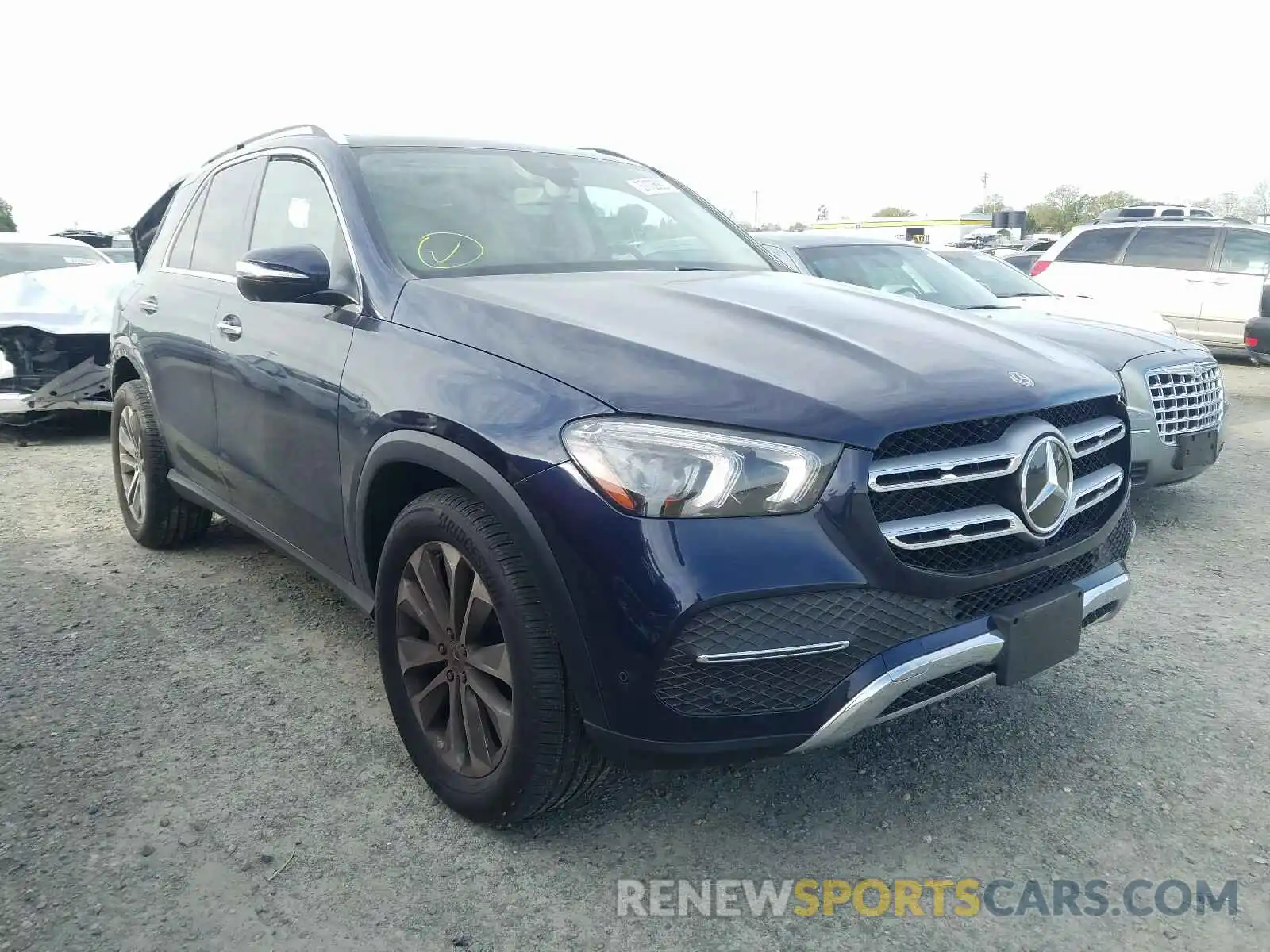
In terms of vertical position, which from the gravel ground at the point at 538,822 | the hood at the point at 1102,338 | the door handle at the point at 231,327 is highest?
the door handle at the point at 231,327

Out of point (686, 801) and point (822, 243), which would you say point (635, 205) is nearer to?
point (686, 801)

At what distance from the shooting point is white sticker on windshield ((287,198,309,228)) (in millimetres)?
3461

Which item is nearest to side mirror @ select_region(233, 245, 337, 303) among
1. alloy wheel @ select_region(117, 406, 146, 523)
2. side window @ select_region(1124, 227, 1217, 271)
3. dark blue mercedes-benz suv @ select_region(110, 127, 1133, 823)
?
dark blue mercedes-benz suv @ select_region(110, 127, 1133, 823)

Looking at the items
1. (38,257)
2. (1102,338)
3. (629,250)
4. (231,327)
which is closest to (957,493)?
(629,250)

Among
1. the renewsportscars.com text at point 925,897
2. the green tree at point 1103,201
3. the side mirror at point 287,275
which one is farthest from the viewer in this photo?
the green tree at point 1103,201

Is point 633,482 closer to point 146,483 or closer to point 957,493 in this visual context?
point 957,493

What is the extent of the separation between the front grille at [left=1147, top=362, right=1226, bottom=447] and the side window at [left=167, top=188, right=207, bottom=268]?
4.53 meters

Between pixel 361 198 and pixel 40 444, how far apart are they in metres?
5.92

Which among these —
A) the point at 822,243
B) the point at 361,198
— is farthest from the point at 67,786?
the point at 822,243

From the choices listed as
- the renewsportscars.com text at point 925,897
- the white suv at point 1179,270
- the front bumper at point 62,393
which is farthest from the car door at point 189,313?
the white suv at point 1179,270

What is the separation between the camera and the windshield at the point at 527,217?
3.17 metres

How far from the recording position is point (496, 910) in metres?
2.34

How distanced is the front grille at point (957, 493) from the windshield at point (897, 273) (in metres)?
4.23

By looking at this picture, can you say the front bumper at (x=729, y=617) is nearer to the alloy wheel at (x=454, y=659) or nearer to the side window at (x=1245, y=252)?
the alloy wheel at (x=454, y=659)
